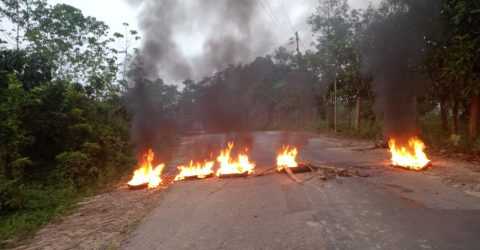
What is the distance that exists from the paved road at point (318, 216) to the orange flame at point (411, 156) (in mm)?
692

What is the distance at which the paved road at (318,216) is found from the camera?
200 inches

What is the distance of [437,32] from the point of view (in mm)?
13547

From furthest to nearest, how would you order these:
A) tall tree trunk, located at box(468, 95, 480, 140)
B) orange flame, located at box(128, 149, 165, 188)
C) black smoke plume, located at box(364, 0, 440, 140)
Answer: black smoke plume, located at box(364, 0, 440, 140), tall tree trunk, located at box(468, 95, 480, 140), orange flame, located at box(128, 149, 165, 188)

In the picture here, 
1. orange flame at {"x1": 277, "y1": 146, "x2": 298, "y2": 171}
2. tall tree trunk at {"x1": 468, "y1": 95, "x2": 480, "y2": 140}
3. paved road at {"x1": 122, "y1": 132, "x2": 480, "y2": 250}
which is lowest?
paved road at {"x1": 122, "y1": 132, "x2": 480, "y2": 250}

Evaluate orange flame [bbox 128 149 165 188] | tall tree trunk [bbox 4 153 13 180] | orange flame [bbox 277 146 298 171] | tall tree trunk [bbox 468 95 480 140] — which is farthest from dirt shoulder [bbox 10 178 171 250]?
tall tree trunk [bbox 468 95 480 140]

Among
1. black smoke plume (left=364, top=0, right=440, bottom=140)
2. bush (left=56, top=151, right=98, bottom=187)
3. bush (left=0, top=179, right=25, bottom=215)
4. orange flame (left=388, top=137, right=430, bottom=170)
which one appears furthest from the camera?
black smoke plume (left=364, top=0, right=440, bottom=140)

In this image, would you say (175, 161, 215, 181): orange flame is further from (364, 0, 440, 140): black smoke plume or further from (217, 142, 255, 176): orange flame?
(364, 0, 440, 140): black smoke plume

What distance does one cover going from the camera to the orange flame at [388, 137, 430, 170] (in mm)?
10055

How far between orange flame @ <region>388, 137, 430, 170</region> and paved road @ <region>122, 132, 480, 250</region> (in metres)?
0.69

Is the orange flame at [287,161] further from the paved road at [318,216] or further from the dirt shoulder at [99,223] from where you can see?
the dirt shoulder at [99,223]

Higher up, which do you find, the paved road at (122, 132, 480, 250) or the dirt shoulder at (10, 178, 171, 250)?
the paved road at (122, 132, 480, 250)

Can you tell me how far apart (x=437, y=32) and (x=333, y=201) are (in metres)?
10.1

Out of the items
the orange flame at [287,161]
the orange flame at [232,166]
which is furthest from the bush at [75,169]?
the orange flame at [287,161]

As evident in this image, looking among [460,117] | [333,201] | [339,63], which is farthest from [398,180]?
[339,63]
